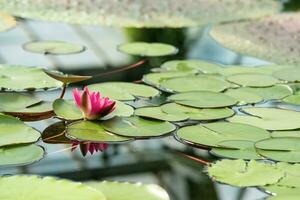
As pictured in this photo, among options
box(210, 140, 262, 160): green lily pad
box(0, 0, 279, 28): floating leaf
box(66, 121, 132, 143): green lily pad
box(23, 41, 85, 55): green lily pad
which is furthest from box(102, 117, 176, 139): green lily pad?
box(0, 0, 279, 28): floating leaf

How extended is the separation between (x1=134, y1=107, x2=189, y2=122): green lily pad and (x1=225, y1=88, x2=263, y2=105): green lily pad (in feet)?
0.65

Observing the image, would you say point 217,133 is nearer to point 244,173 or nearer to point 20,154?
point 244,173

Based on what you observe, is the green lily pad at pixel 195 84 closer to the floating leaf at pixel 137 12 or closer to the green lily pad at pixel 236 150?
the green lily pad at pixel 236 150

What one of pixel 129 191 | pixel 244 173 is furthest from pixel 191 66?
pixel 129 191

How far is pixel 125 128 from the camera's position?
4.70ft

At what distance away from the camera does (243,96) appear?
1673 millimetres

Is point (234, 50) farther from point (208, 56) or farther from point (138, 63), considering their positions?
point (138, 63)

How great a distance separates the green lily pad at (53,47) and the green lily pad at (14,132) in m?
0.57

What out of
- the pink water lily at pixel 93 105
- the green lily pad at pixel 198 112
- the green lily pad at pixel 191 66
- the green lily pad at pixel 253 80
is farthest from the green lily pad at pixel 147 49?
the pink water lily at pixel 93 105

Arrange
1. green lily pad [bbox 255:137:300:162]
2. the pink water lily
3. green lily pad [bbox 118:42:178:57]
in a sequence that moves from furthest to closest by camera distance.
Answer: green lily pad [bbox 118:42:178:57] → the pink water lily → green lily pad [bbox 255:137:300:162]

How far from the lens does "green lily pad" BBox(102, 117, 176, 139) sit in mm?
1414

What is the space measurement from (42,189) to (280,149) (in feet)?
1.69

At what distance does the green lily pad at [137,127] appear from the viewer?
141 centimetres

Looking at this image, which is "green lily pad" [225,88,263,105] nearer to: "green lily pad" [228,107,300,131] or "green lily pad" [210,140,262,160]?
"green lily pad" [228,107,300,131]
